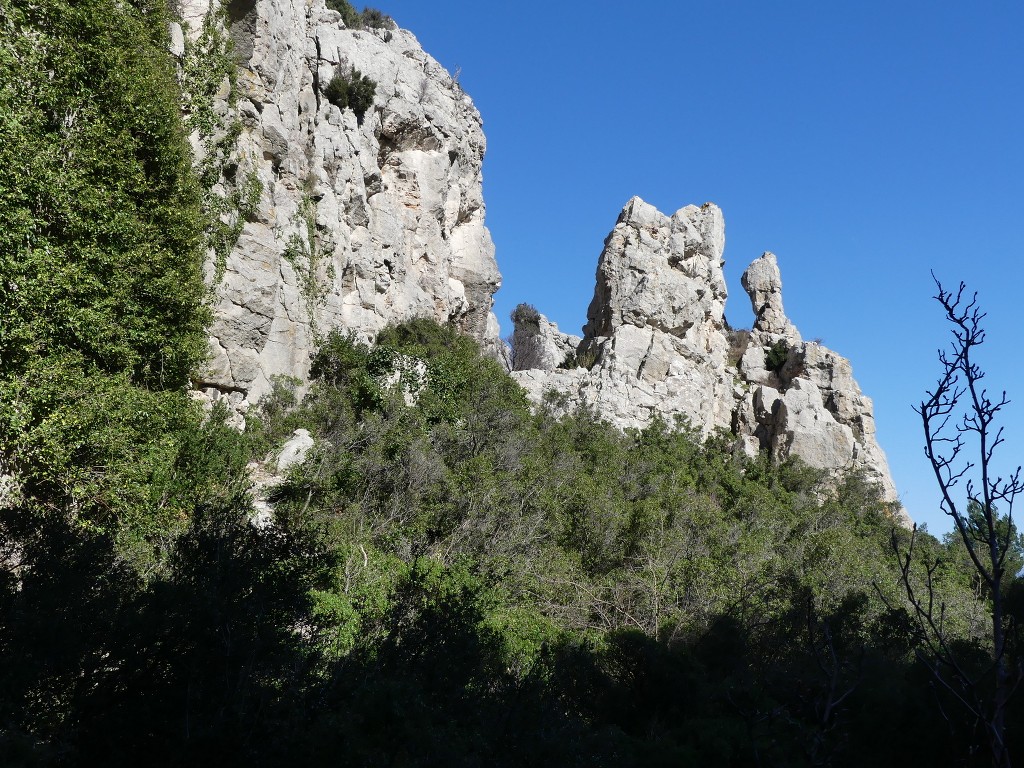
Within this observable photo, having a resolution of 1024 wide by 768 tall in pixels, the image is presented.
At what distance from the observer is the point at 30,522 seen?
7.56 m

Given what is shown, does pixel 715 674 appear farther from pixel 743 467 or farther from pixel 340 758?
pixel 743 467

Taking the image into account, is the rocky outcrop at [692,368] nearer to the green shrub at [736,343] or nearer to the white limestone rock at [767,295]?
the green shrub at [736,343]

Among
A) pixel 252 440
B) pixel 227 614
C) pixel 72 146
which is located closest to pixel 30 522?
pixel 227 614

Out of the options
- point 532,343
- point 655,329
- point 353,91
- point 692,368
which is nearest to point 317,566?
point 353,91

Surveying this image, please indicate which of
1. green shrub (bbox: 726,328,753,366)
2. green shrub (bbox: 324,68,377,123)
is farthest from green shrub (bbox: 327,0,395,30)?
green shrub (bbox: 726,328,753,366)

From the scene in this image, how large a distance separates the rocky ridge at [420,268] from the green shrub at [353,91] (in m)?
0.37

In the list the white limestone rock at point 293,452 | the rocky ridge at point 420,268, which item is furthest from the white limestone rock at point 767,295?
the white limestone rock at point 293,452

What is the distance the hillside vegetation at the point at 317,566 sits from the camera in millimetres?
6277

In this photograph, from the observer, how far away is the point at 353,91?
29219 millimetres

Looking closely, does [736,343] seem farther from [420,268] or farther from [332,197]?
[332,197]

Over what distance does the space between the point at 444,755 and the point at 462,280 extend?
31123 mm

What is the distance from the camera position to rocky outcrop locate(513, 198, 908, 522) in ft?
131

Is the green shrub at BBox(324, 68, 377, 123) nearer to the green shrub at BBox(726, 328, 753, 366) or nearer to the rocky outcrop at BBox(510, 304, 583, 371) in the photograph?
the rocky outcrop at BBox(510, 304, 583, 371)

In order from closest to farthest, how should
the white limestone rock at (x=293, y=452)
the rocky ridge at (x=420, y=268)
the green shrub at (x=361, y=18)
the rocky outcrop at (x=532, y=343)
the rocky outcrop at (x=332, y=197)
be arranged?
the white limestone rock at (x=293, y=452) < the rocky outcrop at (x=332, y=197) < the rocky ridge at (x=420, y=268) < the green shrub at (x=361, y=18) < the rocky outcrop at (x=532, y=343)
